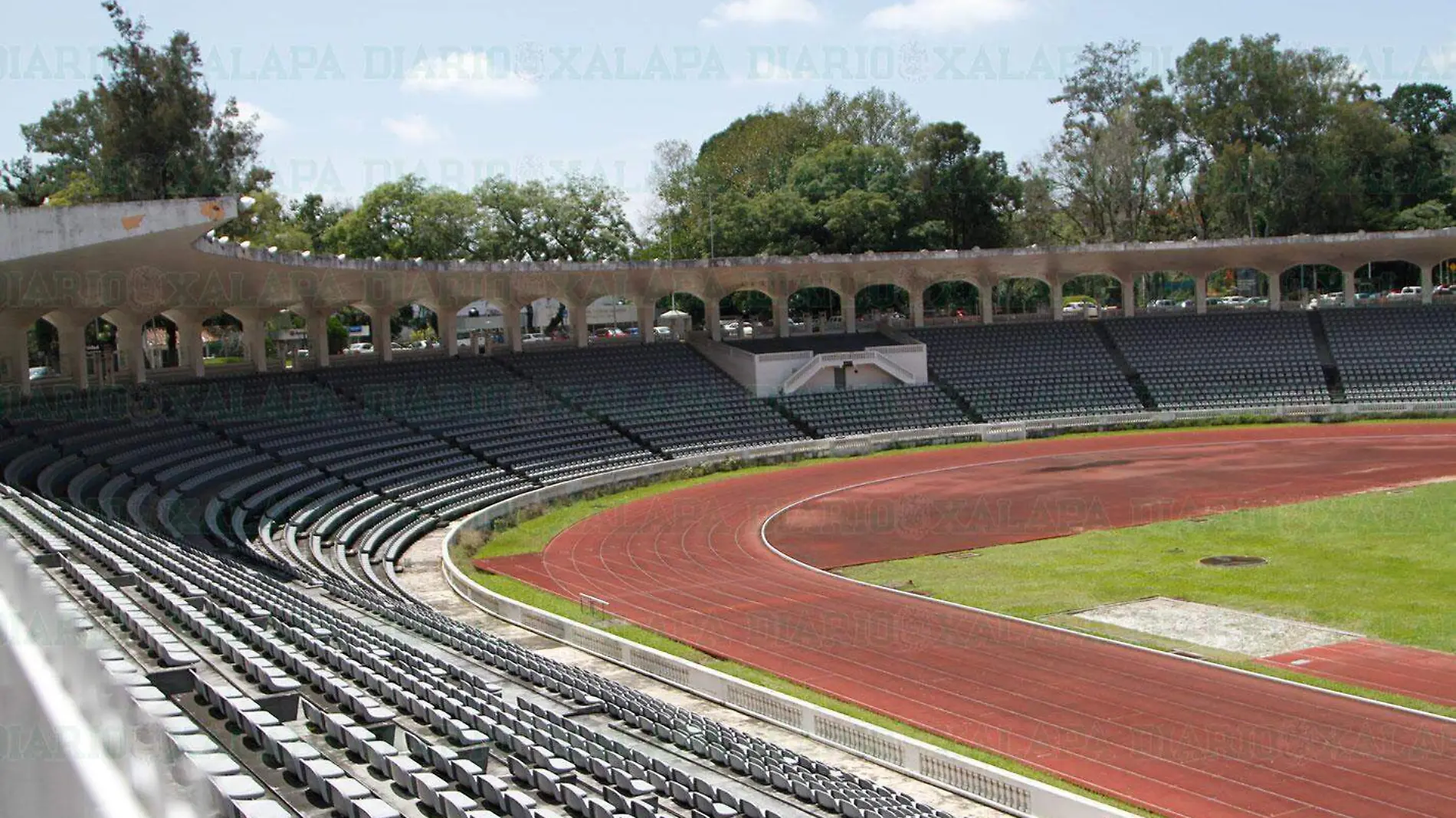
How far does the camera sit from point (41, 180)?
211ft

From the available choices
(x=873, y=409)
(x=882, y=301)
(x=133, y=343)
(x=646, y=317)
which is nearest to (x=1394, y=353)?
(x=873, y=409)

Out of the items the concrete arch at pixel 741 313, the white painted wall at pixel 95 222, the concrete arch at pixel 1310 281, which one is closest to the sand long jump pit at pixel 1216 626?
the white painted wall at pixel 95 222

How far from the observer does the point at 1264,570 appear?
26.1m

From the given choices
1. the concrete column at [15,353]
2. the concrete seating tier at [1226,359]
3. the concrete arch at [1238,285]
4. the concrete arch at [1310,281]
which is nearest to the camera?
the concrete column at [15,353]

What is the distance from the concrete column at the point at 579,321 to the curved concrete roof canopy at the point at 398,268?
0.41m

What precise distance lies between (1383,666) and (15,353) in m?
32.7

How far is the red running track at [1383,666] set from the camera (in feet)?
59.0

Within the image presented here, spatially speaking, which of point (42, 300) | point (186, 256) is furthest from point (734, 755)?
point (42, 300)

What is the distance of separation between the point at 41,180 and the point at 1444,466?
63291mm

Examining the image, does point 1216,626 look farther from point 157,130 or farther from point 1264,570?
point 157,130

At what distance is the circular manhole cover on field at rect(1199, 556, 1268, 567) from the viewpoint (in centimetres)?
2666

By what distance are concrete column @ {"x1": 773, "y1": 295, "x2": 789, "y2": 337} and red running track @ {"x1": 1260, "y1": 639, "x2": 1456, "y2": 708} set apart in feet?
133

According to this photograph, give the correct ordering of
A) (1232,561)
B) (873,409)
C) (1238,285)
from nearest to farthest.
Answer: (1232,561), (873,409), (1238,285)

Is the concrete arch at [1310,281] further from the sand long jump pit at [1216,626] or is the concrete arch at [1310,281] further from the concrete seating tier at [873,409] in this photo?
the sand long jump pit at [1216,626]
